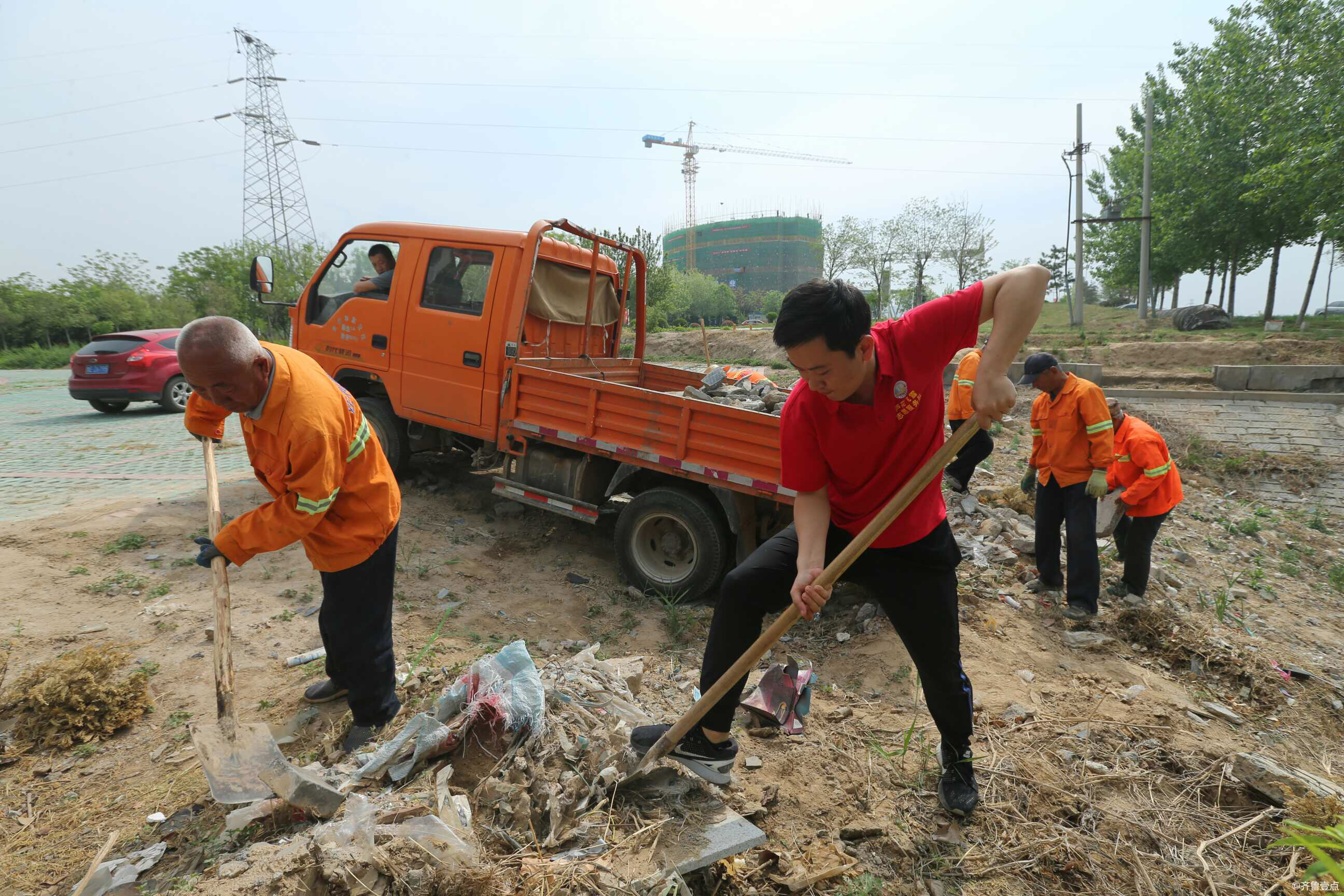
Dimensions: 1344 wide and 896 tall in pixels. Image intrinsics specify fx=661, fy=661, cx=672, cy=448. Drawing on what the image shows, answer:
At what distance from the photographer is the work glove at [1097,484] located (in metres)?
4.48

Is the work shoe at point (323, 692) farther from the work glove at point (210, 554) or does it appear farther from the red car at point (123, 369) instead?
the red car at point (123, 369)

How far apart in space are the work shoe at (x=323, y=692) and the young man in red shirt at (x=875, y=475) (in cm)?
166

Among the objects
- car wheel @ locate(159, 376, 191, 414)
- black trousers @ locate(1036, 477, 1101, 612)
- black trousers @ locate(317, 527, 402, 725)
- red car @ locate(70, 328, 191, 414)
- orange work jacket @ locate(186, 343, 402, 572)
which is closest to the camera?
orange work jacket @ locate(186, 343, 402, 572)

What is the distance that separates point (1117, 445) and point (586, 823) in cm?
476

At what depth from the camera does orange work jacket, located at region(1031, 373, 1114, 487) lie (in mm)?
4500

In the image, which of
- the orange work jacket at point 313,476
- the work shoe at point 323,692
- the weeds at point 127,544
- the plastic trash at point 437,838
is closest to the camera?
the plastic trash at point 437,838

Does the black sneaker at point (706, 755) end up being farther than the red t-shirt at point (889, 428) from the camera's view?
Yes

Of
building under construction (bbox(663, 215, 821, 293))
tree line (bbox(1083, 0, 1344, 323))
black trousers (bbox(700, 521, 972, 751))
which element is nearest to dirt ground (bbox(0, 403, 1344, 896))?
black trousers (bbox(700, 521, 972, 751))

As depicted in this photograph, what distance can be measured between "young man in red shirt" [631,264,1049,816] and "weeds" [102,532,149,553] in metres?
4.41

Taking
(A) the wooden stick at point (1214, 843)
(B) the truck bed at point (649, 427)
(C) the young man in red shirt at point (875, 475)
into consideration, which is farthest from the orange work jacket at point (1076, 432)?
(C) the young man in red shirt at point (875, 475)

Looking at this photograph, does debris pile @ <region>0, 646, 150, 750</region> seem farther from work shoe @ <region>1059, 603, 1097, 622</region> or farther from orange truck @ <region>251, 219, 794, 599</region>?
work shoe @ <region>1059, 603, 1097, 622</region>

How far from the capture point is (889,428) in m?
2.16

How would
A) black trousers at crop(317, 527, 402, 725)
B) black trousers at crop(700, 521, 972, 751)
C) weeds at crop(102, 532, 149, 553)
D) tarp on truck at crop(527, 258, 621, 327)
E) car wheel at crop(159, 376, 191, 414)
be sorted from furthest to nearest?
1. car wheel at crop(159, 376, 191, 414)
2. tarp on truck at crop(527, 258, 621, 327)
3. weeds at crop(102, 532, 149, 553)
4. black trousers at crop(317, 527, 402, 725)
5. black trousers at crop(700, 521, 972, 751)

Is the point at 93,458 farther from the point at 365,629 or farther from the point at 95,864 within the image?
the point at 95,864
